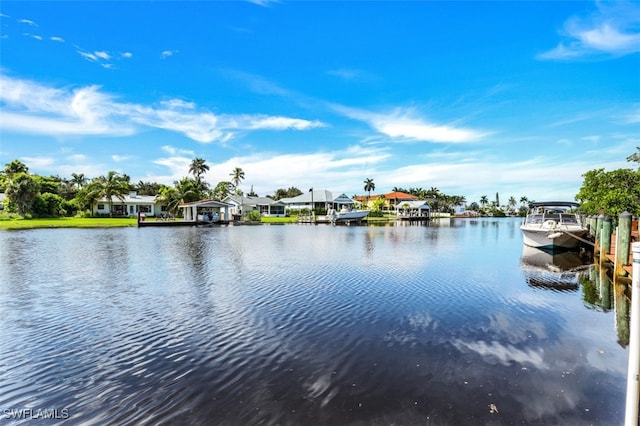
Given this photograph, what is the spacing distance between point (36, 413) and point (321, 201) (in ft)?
274

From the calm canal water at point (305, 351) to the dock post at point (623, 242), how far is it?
90.1 inches

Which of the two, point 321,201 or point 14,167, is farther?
point 321,201

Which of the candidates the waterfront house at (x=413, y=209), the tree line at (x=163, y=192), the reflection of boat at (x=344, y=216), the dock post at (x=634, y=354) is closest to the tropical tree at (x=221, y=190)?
the tree line at (x=163, y=192)

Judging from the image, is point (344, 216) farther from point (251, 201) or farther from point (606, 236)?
point (606, 236)

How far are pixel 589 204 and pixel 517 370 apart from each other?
36.3m

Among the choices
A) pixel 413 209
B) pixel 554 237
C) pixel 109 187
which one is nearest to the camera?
pixel 554 237

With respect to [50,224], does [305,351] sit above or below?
below

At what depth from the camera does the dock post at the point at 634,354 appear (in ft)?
12.0

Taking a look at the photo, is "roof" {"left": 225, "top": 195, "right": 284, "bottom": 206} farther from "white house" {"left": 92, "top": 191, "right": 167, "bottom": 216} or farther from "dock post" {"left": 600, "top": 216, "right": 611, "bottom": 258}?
"dock post" {"left": 600, "top": 216, "right": 611, "bottom": 258}

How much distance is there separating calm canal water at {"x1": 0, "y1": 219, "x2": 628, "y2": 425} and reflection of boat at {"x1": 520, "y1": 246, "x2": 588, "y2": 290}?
1.31ft

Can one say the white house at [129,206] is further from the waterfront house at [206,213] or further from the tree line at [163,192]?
the waterfront house at [206,213]

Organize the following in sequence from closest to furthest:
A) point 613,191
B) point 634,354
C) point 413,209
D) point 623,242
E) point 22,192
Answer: point 634,354 → point 623,242 → point 613,191 → point 22,192 → point 413,209

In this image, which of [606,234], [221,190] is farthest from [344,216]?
[606,234]

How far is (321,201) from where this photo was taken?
8838 cm
